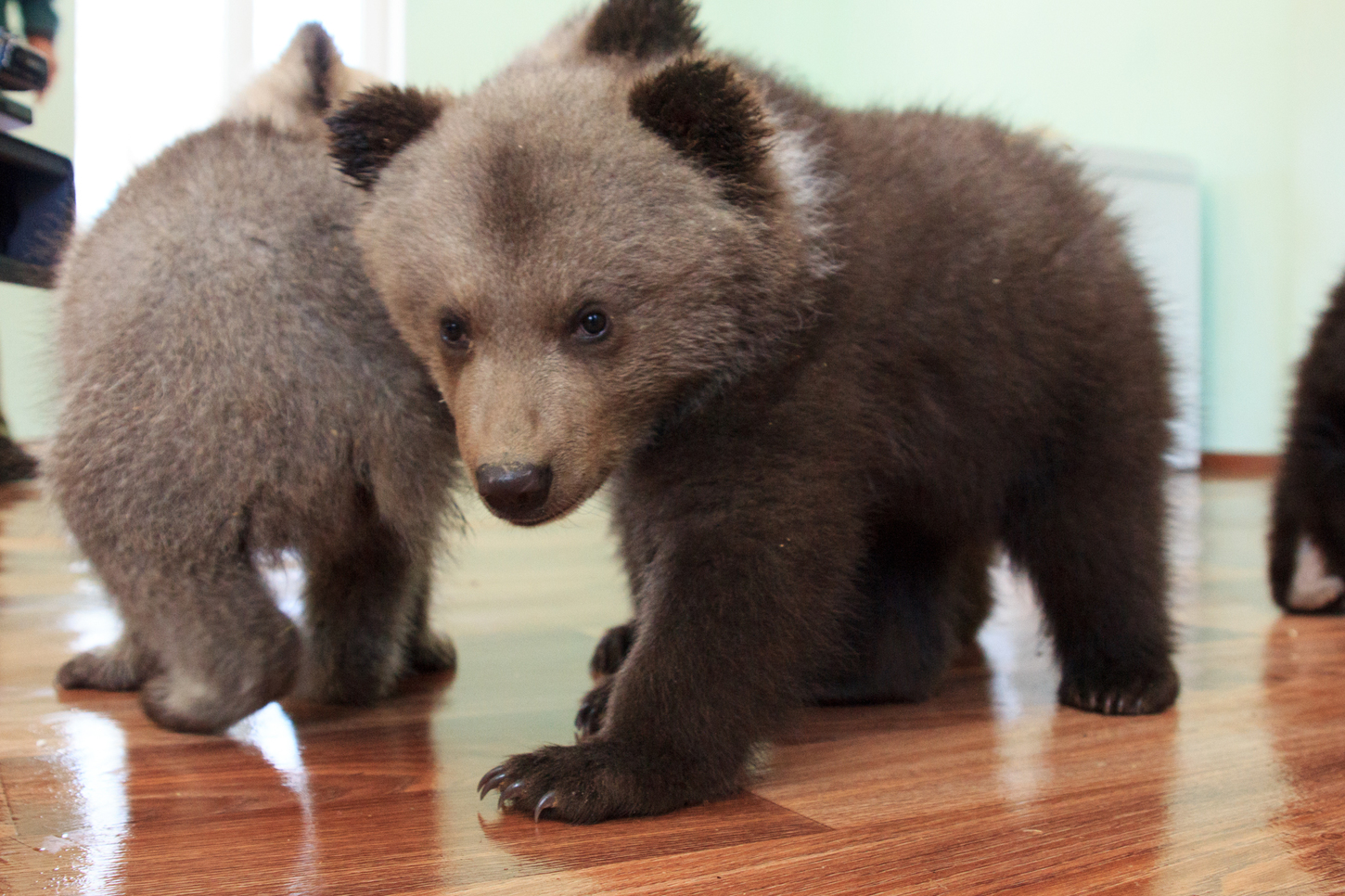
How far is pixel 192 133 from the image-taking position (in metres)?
2.21

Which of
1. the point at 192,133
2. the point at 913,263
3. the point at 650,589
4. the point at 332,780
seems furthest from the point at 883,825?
the point at 192,133

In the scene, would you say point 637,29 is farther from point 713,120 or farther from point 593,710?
point 593,710

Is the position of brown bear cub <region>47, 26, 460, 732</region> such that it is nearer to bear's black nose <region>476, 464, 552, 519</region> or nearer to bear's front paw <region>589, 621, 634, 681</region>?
bear's black nose <region>476, 464, 552, 519</region>

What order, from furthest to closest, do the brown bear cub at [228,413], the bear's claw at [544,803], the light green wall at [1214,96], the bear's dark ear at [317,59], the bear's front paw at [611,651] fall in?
the light green wall at [1214,96] → the bear's front paw at [611,651] → the bear's dark ear at [317,59] → the brown bear cub at [228,413] → the bear's claw at [544,803]

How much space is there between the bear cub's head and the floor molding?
7.92 meters

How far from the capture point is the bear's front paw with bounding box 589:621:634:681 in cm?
262

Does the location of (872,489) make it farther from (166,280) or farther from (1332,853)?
(166,280)

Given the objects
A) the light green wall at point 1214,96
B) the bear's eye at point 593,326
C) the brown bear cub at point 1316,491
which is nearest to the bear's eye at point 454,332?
the bear's eye at point 593,326

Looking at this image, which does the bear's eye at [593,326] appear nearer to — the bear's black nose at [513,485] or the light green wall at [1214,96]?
the bear's black nose at [513,485]

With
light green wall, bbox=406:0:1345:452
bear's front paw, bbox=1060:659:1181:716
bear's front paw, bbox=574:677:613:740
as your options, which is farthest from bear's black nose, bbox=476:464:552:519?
light green wall, bbox=406:0:1345:452

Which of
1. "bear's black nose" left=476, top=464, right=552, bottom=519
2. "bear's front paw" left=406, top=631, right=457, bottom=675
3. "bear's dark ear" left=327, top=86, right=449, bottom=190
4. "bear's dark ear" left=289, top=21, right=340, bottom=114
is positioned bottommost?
"bear's front paw" left=406, top=631, right=457, bottom=675

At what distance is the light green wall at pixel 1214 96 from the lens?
7973 mm

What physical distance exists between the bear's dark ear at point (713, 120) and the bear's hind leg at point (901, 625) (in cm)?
88

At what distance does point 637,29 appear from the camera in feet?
6.91
